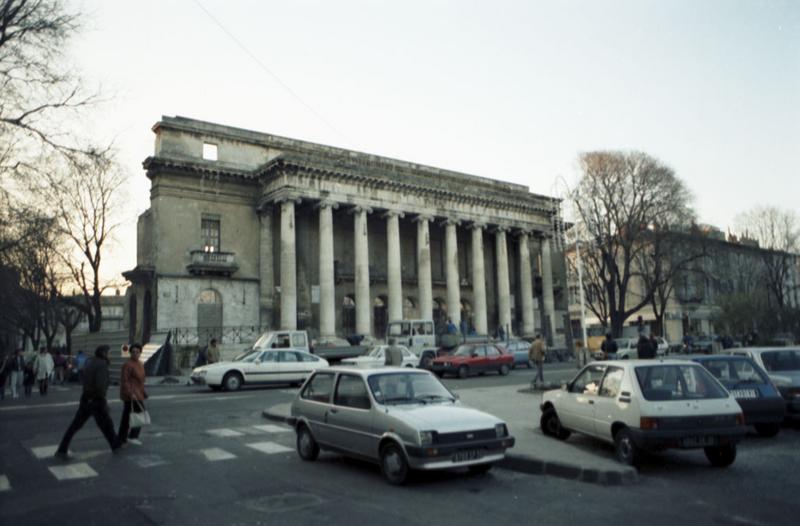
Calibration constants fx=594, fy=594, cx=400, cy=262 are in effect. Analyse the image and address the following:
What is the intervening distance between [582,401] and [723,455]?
2.06 metres

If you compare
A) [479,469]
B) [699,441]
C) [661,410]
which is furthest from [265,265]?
[699,441]

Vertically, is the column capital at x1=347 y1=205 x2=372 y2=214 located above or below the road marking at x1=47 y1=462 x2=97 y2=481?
above

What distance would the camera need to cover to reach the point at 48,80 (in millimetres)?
18500

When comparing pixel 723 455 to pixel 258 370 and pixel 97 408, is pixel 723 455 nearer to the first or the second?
pixel 97 408

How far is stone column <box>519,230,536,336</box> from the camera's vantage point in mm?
46500

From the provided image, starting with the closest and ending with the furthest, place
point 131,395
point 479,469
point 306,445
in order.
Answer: point 479,469 < point 306,445 < point 131,395

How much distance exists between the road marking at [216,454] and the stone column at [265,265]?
2643 centimetres

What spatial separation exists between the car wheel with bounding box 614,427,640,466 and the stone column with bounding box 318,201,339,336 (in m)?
27.5

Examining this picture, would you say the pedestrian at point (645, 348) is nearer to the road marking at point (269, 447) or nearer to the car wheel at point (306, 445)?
the road marking at point (269, 447)

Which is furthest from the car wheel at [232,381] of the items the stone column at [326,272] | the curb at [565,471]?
the curb at [565,471]

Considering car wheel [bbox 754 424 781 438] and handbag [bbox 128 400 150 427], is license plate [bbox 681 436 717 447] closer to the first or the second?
car wheel [bbox 754 424 781 438]

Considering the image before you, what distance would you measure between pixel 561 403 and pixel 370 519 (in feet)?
16.8

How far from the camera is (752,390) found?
10.2m

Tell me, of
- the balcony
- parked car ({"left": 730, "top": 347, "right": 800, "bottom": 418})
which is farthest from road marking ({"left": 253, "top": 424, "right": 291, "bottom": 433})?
the balcony
